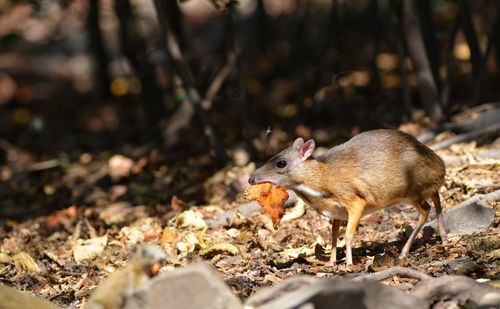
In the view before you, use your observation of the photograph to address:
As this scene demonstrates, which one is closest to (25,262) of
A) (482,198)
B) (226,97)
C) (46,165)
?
(482,198)

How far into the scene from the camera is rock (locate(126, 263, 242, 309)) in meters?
4.52

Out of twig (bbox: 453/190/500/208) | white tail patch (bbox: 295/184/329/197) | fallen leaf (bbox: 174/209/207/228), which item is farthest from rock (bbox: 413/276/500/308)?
fallen leaf (bbox: 174/209/207/228)

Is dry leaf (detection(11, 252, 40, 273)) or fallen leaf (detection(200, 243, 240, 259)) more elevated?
fallen leaf (detection(200, 243, 240, 259))

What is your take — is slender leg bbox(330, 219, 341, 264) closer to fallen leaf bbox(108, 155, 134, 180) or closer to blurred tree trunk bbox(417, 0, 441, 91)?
blurred tree trunk bbox(417, 0, 441, 91)

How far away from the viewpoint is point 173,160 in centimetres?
1175

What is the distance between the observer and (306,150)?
6906mm

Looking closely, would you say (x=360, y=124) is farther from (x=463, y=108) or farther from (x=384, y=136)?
(x=384, y=136)

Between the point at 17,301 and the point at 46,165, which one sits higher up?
the point at 17,301

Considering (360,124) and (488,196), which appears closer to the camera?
(488,196)

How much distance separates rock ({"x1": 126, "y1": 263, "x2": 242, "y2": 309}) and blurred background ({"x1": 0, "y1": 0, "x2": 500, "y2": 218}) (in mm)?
5059

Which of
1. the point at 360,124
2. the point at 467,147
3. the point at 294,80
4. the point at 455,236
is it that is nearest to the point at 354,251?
the point at 455,236

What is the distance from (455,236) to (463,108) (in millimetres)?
4522

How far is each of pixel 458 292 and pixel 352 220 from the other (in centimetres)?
148

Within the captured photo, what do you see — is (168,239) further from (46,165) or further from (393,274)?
(46,165)
